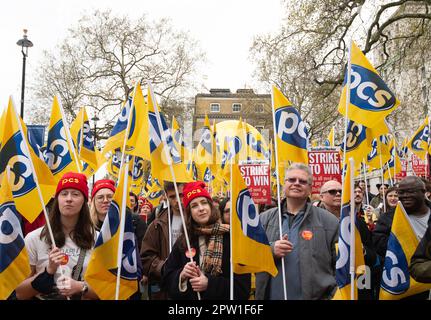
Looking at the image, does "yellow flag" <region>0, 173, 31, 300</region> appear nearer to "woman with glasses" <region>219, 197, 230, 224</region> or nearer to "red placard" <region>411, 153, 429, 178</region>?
"woman with glasses" <region>219, 197, 230, 224</region>

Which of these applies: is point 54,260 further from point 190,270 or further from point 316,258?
point 316,258

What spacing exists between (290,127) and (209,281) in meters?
1.91

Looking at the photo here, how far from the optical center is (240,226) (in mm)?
3480

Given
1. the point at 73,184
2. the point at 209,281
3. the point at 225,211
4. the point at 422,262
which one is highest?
the point at 73,184

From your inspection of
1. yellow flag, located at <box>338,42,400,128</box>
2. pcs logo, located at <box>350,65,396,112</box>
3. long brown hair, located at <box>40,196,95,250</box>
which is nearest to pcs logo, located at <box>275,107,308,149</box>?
yellow flag, located at <box>338,42,400,128</box>

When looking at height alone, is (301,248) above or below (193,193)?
below

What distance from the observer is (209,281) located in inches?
133

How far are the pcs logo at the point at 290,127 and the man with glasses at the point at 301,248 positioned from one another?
2.56 feet

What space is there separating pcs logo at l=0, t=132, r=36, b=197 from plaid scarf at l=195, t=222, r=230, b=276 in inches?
61.1

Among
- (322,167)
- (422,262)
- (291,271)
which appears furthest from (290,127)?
(322,167)

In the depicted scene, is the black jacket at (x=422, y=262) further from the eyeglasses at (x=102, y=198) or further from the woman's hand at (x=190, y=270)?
the eyeglasses at (x=102, y=198)
